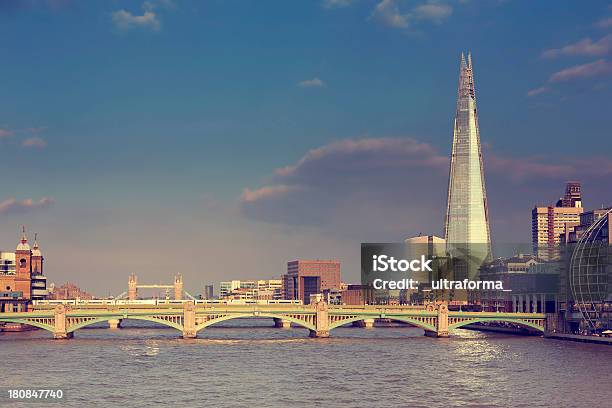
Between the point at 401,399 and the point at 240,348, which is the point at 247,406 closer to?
the point at 401,399

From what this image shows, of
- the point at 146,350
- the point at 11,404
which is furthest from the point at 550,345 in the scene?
the point at 11,404

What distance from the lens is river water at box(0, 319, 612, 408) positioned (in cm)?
11562

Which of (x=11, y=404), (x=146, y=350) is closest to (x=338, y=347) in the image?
(x=146, y=350)

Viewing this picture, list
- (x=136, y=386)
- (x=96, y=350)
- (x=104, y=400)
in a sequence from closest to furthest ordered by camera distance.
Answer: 1. (x=104, y=400)
2. (x=136, y=386)
3. (x=96, y=350)

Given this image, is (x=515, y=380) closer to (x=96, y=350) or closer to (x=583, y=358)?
(x=583, y=358)

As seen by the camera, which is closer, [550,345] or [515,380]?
[515,380]

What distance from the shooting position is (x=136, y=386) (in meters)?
127

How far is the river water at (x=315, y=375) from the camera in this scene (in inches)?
4552

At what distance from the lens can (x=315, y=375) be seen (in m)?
140

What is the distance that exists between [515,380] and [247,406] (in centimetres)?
4408

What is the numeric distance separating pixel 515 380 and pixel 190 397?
47.1m

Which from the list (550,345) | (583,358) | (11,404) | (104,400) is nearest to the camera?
(11,404)

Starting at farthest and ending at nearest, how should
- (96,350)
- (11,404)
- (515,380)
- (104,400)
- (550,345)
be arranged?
(550,345), (96,350), (515,380), (104,400), (11,404)

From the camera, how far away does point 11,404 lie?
344ft
